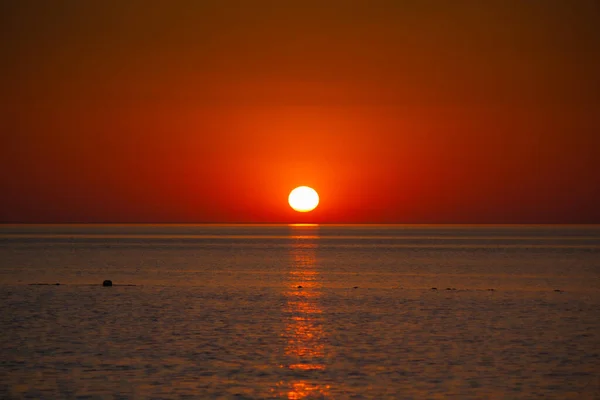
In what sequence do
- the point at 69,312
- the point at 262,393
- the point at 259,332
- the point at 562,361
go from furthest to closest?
1. the point at 69,312
2. the point at 259,332
3. the point at 562,361
4. the point at 262,393

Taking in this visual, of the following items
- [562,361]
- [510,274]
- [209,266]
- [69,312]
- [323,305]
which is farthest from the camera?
[209,266]

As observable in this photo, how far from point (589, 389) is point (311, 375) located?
239 inches

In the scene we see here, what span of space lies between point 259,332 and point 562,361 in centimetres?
969

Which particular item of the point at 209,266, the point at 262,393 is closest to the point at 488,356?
the point at 262,393

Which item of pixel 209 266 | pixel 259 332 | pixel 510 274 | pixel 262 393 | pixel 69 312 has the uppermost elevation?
pixel 209 266

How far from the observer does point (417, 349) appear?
23.4m

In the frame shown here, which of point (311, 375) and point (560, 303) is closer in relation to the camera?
point (311, 375)

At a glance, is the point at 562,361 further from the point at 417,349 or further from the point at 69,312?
the point at 69,312

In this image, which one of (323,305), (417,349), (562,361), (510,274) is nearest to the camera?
(562,361)

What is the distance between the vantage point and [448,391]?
17.9 metres

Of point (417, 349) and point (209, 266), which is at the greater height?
point (209, 266)

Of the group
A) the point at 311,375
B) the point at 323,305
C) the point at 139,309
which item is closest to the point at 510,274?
the point at 323,305

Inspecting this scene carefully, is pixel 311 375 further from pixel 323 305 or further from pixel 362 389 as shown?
pixel 323 305

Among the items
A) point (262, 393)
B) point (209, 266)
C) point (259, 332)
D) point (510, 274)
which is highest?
point (209, 266)
